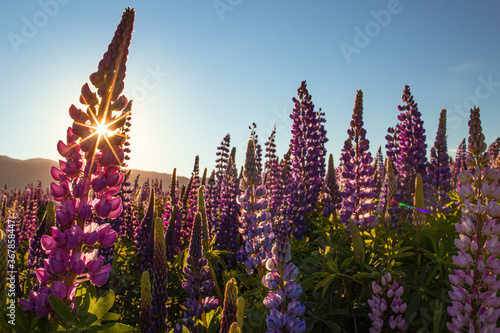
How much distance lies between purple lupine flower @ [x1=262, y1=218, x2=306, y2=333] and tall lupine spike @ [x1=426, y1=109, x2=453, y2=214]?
3.54 m

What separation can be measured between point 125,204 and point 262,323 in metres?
4.02

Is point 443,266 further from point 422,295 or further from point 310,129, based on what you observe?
point 310,129

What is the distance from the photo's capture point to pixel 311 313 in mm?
2369

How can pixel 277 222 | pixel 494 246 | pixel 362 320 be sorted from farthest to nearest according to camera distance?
pixel 362 320 → pixel 277 222 → pixel 494 246

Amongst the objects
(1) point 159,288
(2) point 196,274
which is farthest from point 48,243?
(2) point 196,274

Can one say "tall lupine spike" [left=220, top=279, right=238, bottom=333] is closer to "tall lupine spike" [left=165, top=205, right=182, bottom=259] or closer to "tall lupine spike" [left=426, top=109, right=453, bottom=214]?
"tall lupine spike" [left=165, top=205, right=182, bottom=259]

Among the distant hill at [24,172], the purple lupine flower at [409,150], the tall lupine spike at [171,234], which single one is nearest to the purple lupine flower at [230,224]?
the tall lupine spike at [171,234]

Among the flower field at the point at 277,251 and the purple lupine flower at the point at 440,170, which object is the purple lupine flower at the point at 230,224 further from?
the purple lupine flower at the point at 440,170

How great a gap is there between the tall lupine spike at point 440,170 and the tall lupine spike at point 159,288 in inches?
160

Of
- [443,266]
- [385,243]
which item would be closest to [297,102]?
[385,243]

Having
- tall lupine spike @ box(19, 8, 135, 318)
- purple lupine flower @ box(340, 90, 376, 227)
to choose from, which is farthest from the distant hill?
tall lupine spike @ box(19, 8, 135, 318)

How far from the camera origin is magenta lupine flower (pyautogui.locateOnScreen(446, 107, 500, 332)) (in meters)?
1.75

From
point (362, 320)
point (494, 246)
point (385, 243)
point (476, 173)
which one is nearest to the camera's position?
point (494, 246)

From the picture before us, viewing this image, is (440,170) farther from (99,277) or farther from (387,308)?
(99,277)
